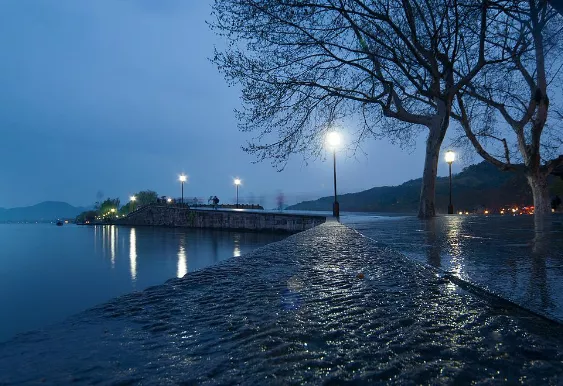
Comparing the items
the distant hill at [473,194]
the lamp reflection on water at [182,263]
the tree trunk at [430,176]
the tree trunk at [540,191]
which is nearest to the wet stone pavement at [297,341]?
the tree trunk at [430,176]

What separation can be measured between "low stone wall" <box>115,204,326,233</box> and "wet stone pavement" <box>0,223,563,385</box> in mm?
21301

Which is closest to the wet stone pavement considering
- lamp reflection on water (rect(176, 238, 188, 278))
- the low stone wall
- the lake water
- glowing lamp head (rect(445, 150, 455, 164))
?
the lake water

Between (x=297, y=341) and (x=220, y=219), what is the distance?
43.5 metres

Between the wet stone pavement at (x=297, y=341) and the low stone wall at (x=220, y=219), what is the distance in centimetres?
2130

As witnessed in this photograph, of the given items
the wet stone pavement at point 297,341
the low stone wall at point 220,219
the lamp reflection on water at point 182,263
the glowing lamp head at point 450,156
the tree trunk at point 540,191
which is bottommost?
the lamp reflection on water at point 182,263

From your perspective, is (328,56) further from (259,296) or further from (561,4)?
(259,296)

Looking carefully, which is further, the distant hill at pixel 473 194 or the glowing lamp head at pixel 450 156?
the distant hill at pixel 473 194

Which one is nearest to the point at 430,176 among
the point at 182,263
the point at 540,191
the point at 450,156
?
the point at 540,191

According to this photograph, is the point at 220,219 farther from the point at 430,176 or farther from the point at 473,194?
the point at 473,194

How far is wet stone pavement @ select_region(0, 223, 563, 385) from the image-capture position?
838 millimetres

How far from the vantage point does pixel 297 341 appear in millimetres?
1054

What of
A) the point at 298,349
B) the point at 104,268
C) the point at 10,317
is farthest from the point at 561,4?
the point at 104,268

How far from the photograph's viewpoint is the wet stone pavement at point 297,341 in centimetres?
84

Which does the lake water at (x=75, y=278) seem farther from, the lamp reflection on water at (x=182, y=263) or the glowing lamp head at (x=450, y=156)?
the glowing lamp head at (x=450, y=156)
